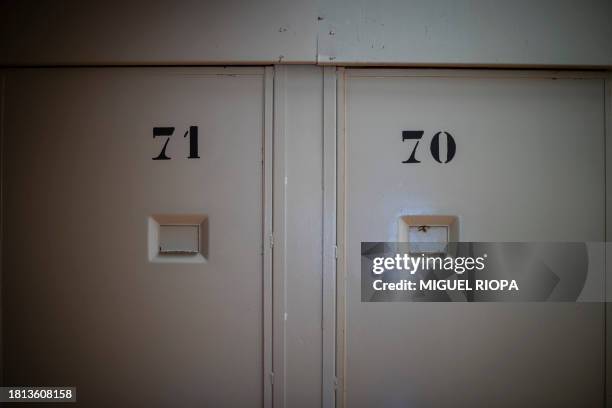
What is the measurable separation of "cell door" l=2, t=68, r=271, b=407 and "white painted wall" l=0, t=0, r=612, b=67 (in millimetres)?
99

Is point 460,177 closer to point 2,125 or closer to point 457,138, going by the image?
point 457,138

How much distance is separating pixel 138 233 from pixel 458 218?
1386 millimetres

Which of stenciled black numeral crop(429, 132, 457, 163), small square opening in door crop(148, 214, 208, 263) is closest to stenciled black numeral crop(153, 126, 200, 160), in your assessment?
small square opening in door crop(148, 214, 208, 263)

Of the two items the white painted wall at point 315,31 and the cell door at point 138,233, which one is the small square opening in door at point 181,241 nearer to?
the cell door at point 138,233

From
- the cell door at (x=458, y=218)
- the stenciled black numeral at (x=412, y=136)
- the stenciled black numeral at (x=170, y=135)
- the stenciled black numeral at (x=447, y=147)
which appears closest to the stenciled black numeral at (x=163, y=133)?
the stenciled black numeral at (x=170, y=135)

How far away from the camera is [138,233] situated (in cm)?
146

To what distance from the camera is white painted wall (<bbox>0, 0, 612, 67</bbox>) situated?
55.6 inches

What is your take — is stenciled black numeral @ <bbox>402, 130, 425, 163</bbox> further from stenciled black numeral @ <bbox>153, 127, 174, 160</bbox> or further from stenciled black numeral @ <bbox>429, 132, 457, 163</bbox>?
stenciled black numeral @ <bbox>153, 127, 174, 160</bbox>

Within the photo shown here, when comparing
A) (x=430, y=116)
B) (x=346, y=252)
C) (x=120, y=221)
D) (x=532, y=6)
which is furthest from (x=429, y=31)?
(x=120, y=221)

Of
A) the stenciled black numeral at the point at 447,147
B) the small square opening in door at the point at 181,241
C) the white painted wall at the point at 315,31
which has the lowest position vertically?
the small square opening in door at the point at 181,241

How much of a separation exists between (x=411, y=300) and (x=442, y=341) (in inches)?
8.7

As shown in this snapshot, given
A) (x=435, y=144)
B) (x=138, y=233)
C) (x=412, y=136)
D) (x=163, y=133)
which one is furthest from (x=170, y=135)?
(x=435, y=144)

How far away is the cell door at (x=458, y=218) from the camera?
1463 millimetres

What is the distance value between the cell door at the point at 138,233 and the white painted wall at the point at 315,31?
0.10 m
